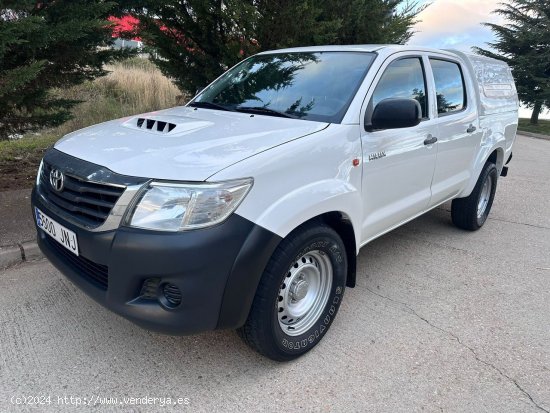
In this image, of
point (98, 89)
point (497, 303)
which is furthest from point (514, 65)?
point (497, 303)

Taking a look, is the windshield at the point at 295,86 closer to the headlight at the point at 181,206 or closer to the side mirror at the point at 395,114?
the side mirror at the point at 395,114

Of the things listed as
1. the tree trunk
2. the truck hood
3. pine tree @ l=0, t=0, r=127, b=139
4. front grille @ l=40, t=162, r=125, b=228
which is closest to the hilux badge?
the truck hood

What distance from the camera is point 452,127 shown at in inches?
162

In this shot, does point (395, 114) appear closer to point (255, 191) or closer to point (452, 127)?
point (255, 191)

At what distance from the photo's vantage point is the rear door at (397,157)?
3109mm

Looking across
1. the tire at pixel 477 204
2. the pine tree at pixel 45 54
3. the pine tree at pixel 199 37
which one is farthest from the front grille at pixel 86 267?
the pine tree at pixel 199 37

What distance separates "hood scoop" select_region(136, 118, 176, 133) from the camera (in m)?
Result: 2.80

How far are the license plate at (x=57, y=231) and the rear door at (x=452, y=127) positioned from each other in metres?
2.98

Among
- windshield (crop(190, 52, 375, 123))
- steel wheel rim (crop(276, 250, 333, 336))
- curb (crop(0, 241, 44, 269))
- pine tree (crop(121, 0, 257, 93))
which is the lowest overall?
curb (crop(0, 241, 44, 269))

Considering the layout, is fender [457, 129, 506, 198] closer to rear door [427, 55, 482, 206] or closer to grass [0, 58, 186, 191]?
rear door [427, 55, 482, 206]

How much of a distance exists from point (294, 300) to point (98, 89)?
1080 centimetres

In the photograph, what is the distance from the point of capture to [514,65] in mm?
20344

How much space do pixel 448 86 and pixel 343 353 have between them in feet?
9.18

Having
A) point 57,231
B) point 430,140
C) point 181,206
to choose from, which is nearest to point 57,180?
point 57,231
